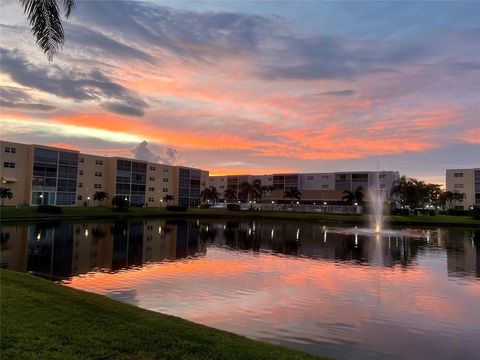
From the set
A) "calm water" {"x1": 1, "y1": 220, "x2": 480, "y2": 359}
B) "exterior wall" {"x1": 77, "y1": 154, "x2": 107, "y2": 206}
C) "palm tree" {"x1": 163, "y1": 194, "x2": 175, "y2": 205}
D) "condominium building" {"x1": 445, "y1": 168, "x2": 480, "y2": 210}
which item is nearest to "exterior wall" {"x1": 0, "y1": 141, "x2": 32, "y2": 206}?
"exterior wall" {"x1": 77, "y1": 154, "x2": 107, "y2": 206}

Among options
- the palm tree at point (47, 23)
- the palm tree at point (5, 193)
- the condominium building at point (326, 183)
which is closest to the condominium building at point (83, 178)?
the palm tree at point (5, 193)

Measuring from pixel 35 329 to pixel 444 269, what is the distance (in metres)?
25.4

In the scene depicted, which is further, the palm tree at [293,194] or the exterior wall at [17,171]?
the palm tree at [293,194]

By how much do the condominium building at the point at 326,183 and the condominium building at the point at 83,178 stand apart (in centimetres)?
2830

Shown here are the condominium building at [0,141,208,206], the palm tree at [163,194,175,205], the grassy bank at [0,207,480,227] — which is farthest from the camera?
the palm tree at [163,194,175,205]

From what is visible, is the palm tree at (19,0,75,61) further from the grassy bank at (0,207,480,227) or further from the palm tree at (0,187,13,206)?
the palm tree at (0,187,13,206)

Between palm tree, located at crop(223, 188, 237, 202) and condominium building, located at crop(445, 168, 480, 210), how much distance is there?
7236 centimetres

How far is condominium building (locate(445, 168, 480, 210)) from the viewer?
126m

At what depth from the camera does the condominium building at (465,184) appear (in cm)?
12588

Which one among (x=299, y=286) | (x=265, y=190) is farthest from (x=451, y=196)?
(x=299, y=286)

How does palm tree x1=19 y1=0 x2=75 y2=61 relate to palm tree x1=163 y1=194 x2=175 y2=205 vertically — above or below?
above

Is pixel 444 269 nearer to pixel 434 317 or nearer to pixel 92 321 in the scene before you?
pixel 434 317

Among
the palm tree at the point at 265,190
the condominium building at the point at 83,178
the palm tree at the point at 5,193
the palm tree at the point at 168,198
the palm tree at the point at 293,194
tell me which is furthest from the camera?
the palm tree at the point at 265,190

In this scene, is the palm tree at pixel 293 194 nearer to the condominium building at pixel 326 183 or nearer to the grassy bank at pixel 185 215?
the condominium building at pixel 326 183
